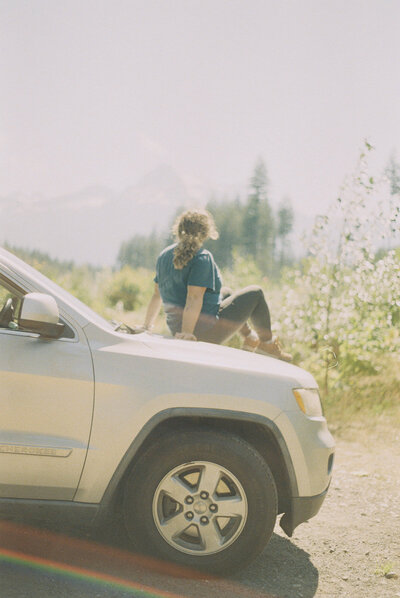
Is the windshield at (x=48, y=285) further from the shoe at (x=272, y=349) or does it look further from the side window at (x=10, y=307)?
the shoe at (x=272, y=349)

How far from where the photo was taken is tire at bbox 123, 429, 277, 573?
11.7ft

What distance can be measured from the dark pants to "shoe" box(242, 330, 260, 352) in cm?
5

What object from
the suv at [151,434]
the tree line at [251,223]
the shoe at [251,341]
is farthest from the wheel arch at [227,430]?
the tree line at [251,223]

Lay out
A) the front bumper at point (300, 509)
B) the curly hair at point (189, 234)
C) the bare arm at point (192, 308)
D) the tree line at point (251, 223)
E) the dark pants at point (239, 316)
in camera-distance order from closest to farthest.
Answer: the front bumper at point (300, 509) → the bare arm at point (192, 308) → the curly hair at point (189, 234) → the dark pants at point (239, 316) → the tree line at point (251, 223)

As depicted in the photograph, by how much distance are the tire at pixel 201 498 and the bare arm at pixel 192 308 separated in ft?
7.07

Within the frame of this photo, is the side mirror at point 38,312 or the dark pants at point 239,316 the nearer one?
the side mirror at point 38,312

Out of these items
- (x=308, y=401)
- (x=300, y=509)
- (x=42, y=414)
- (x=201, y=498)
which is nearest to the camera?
Result: (x=42, y=414)

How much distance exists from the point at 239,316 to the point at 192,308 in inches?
24.9

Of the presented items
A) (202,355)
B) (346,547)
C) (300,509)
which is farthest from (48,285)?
(346,547)

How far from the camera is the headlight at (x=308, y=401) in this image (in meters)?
3.77

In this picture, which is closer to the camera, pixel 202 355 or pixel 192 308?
pixel 202 355

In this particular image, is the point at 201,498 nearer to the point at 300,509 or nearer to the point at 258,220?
the point at 300,509

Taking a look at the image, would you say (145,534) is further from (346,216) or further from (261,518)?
(346,216)

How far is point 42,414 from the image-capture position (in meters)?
3.40
